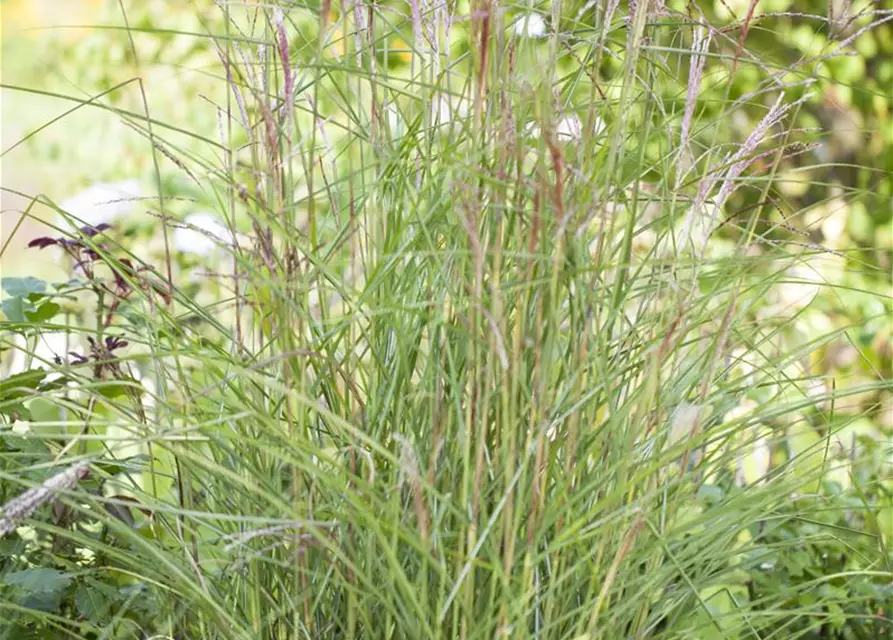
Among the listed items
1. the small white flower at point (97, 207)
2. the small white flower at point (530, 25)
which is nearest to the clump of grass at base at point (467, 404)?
the small white flower at point (530, 25)

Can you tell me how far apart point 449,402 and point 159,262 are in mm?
2568

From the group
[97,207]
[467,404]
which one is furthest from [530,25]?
[97,207]

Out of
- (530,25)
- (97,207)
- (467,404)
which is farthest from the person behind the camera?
(97,207)

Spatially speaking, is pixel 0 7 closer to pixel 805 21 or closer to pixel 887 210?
pixel 805 21

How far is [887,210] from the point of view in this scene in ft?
13.2

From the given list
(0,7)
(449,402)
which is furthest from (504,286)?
(0,7)

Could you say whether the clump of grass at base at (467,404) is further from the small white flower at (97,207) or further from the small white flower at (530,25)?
the small white flower at (97,207)

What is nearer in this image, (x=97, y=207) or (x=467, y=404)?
(x=467, y=404)

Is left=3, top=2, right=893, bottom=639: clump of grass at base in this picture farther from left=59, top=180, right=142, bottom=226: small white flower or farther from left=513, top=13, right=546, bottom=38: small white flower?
left=59, top=180, right=142, bottom=226: small white flower

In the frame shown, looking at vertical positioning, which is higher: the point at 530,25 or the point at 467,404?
the point at 530,25

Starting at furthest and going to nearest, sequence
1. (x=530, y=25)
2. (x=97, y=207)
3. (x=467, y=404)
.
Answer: (x=97, y=207)
(x=530, y=25)
(x=467, y=404)

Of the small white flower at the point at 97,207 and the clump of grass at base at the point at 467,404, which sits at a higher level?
the clump of grass at base at the point at 467,404

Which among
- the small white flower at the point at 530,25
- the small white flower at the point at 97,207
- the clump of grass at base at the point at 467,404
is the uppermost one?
the small white flower at the point at 530,25

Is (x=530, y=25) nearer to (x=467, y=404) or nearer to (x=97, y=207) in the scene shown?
(x=467, y=404)
